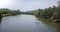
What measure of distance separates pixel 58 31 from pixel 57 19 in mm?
6406

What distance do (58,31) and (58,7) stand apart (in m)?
8.28

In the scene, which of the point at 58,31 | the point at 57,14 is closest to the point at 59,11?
the point at 57,14

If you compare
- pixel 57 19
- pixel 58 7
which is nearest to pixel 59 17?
pixel 57 19

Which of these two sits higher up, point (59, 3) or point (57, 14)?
point (59, 3)

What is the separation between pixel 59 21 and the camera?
51.8 ft

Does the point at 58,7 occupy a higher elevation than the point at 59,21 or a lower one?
higher

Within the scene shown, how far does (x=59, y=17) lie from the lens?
16.1m

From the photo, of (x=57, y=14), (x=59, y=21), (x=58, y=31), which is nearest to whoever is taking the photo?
(x=58, y=31)

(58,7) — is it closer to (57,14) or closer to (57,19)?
(57,14)

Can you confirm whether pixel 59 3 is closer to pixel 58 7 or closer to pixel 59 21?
pixel 58 7

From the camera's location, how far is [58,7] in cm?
1736

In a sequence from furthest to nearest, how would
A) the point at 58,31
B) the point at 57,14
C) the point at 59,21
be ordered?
the point at 57,14
the point at 59,21
the point at 58,31

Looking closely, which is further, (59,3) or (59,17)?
(59,3)

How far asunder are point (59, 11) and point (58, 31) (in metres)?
7.23
